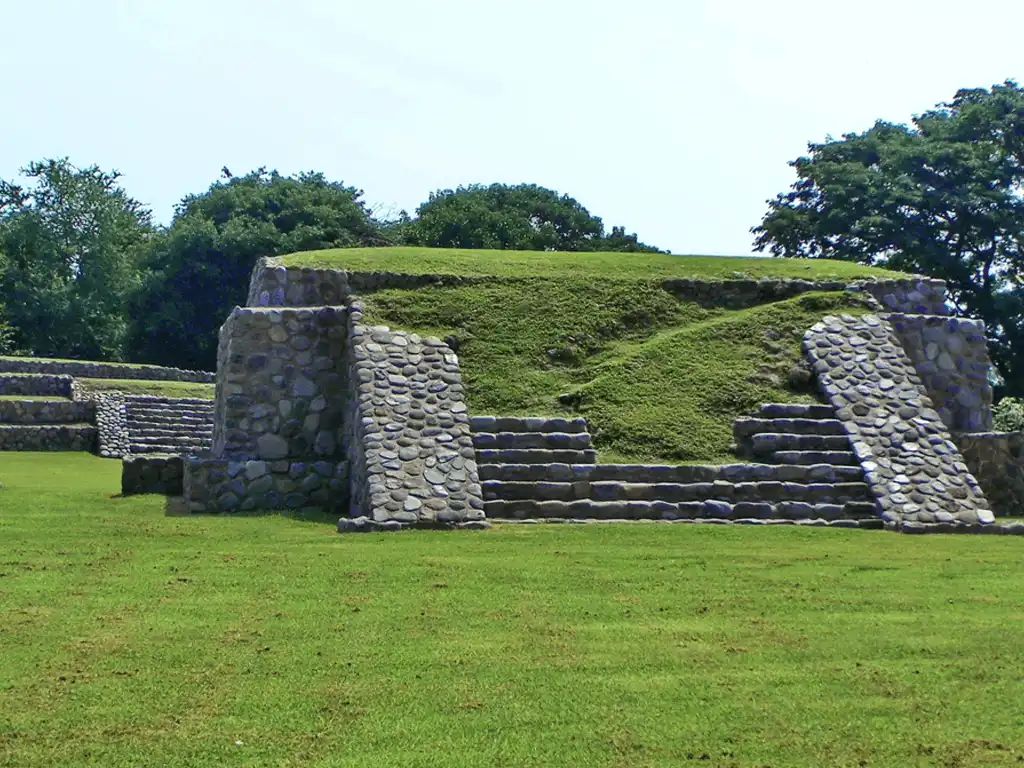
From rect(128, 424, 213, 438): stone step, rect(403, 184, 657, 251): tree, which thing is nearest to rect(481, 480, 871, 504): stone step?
rect(128, 424, 213, 438): stone step

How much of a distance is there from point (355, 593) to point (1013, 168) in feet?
99.9

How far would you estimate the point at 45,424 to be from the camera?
27.2 metres

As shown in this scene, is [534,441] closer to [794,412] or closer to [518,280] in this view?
[794,412]

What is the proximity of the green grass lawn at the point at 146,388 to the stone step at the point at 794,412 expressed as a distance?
1907 cm

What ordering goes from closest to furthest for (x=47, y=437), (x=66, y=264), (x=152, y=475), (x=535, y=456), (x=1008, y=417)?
1. (x=535, y=456)
2. (x=152, y=475)
3. (x=1008, y=417)
4. (x=47, y=437)
5. (x=66, y=264)

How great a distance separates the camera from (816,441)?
13266 millimetres

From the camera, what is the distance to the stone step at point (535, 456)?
12.7 meters

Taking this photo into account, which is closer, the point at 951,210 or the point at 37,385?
the point at 37,385

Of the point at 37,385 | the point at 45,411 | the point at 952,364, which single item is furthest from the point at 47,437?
the point at 952,364

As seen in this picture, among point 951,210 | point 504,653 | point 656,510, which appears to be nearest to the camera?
point 504,653

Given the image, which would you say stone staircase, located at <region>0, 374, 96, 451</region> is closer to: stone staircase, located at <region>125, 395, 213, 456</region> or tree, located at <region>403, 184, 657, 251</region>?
stone staircase, located at <region>125, 395, 213, 456</region>

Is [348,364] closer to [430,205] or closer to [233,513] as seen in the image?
[233,513]

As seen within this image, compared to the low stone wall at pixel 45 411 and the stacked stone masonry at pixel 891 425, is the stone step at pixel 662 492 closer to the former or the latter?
the stacked stone masonry at pixel 891 425

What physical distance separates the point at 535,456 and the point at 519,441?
308 millimetres
